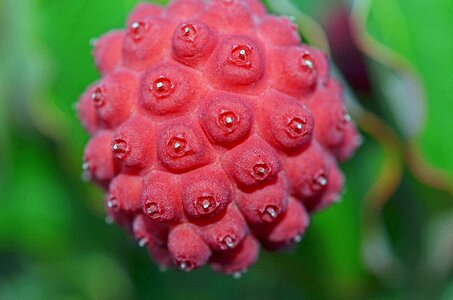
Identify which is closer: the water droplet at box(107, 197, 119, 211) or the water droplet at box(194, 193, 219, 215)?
the water droplet at box(194, 193, 219, 215)

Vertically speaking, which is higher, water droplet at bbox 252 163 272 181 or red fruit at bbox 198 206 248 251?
water droplet at bbox 252 163 272 181

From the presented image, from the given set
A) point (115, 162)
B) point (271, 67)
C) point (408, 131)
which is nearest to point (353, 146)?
point (408, 131)

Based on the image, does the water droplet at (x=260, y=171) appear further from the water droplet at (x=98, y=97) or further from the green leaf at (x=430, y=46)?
the green leaf at (x=430, y=46)

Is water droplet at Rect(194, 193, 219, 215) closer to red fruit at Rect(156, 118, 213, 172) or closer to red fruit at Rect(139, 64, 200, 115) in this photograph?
red fruit at Rect(156, 118, 213, 172)

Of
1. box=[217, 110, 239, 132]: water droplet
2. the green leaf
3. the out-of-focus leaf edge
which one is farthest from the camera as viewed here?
the green leaf

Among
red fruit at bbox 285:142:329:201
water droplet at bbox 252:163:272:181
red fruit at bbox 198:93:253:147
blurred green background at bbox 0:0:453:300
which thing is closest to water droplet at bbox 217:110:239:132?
red fruit at bbox 198:93:253:147

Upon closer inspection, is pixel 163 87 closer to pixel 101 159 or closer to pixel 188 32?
pixel 188 32
